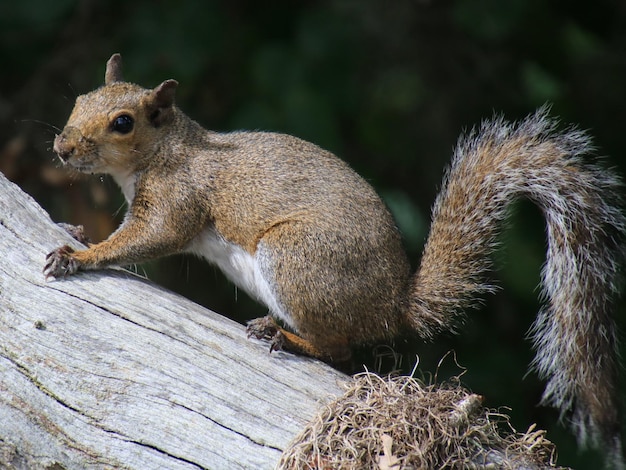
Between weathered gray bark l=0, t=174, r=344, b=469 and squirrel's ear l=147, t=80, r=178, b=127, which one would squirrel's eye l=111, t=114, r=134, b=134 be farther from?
weathered gray bark l=0, t=174, r=344, b=469

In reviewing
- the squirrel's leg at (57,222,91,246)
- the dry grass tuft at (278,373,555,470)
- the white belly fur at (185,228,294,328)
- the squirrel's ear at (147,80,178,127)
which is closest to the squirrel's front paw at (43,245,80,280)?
the squirrel's leg at (57,222,91,246)

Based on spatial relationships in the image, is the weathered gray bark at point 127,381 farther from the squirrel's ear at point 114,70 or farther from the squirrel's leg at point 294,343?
the squirrel's ear at point 114,70

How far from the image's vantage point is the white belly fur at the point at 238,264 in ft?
7.57

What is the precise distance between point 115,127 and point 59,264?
1.73 ft

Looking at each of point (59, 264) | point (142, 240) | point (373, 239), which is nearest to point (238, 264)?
point (142, 240)

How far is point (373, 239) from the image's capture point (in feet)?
7.43

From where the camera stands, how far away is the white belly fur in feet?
7.57

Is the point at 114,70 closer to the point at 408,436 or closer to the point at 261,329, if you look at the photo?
the point at 261,329

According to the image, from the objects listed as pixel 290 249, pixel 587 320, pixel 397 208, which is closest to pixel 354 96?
pixel 397 208

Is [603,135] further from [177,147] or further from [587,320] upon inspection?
[177,147]

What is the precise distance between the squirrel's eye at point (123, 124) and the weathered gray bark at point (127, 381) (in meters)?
0.43

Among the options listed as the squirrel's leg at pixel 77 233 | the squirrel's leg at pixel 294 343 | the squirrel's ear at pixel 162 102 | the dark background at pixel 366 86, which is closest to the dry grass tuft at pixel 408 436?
the squirrel's leg at pixel 294 343

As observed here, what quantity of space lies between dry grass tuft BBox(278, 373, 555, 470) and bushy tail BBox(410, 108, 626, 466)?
27 centimetres

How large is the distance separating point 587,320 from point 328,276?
705 mm
